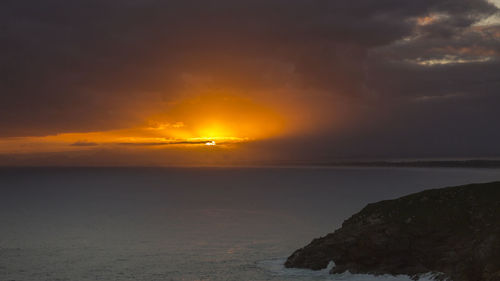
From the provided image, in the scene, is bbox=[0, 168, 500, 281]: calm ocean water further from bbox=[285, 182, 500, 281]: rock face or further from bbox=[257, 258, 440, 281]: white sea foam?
bbox=[285, 182, 500, 281]: rock face

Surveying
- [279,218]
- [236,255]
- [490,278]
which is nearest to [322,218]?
[279,218]

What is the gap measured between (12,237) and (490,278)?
5587 centimetres

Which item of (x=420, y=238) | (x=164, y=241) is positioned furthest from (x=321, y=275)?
(x=164, y=241)

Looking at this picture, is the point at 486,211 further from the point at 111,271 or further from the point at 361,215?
the point at 111,271

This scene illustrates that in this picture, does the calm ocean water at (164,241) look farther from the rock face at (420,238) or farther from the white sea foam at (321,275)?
the rock face at (420,238)

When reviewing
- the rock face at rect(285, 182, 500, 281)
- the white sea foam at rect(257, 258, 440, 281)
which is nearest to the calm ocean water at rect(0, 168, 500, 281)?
the white sea foam at rect(257, 258, 440, 281)

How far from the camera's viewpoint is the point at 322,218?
76.7 metres

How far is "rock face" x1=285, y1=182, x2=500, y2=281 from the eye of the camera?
33.8 meters

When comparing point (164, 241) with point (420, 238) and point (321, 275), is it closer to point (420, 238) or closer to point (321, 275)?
point (321, 275)

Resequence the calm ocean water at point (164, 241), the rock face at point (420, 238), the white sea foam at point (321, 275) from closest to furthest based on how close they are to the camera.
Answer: the rock face at point (420, 238)
the white sea foam at point (321, 275)
the calm ocean water at point (164, 241)

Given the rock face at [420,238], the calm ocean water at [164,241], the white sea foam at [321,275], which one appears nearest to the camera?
the rock face at [420,238]

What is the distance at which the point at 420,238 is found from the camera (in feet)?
121

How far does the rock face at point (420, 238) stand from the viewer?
111 feet

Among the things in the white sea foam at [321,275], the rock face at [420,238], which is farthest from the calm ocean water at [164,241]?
the rock face at [420,238]
